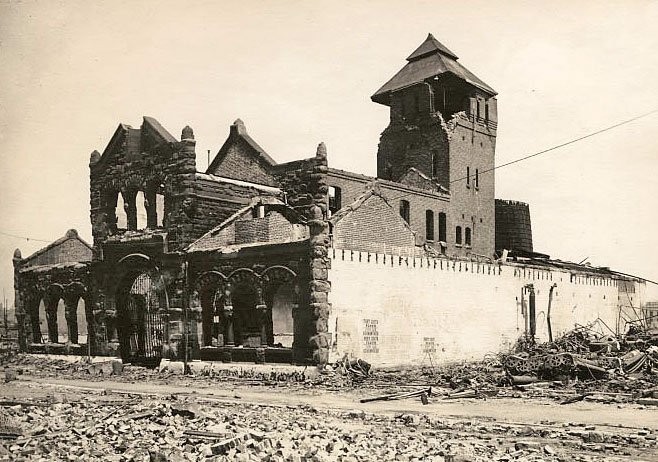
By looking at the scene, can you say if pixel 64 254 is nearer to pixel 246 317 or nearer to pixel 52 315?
pixel 52 315

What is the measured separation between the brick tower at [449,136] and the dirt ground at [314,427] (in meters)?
24.5

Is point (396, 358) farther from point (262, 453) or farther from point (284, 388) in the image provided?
point (262, 453)

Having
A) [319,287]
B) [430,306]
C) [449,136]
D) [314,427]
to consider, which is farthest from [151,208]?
[449,136]

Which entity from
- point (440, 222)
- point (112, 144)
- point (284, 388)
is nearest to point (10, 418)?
point (284, 388)

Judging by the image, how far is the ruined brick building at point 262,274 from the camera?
23.7 m

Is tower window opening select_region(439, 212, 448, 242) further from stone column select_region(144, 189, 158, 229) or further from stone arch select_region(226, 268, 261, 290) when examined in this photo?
stone arch select_region(226, 268, 261, 290)

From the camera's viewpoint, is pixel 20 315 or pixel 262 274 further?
pixel 20 315

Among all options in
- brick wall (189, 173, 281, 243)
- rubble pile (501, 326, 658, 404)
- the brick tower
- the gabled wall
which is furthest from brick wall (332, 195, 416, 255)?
the brick tower

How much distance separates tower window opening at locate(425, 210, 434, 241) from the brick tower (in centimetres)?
147

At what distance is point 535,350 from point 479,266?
4581 millimetres

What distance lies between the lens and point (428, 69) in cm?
4316

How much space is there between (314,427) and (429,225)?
2875 cm

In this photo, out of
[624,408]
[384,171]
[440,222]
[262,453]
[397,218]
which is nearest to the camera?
[262,453]

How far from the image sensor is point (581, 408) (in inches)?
629
